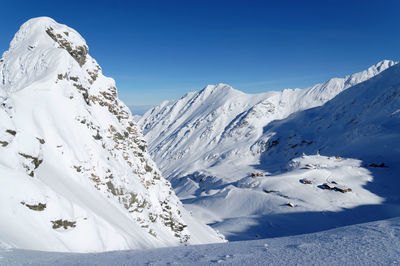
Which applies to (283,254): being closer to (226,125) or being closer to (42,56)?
(42,56)

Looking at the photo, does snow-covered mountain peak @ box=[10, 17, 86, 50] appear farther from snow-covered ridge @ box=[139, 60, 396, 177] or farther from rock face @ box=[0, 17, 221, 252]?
snow-covered ridge @ box=[139, 60, 396, 177]

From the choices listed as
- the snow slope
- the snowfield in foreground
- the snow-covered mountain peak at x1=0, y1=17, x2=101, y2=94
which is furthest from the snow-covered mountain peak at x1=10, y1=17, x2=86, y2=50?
the snow slope

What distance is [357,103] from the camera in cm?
10131

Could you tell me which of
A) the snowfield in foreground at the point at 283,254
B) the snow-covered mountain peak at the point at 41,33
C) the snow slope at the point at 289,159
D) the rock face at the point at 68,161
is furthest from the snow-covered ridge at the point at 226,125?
the snowfield in foreground at the point at 283,254

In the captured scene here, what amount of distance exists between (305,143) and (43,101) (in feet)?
340

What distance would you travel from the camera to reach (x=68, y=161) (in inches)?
671

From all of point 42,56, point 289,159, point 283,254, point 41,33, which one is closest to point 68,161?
point 42,56

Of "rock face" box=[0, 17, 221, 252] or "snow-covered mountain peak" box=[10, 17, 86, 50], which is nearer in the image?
"rock face" box=[0, 17, 221, 252]

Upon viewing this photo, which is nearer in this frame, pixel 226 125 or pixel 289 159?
pixel 289 159

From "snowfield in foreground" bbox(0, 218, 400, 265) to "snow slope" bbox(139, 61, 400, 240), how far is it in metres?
38.0

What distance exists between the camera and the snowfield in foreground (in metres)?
5.15

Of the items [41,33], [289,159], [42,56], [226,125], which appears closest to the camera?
[42,56]

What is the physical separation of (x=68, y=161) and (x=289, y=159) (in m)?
96.7

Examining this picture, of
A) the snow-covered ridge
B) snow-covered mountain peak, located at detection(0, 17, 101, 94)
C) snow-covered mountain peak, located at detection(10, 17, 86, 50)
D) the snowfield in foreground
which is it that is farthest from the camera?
the snow-covered ridge
